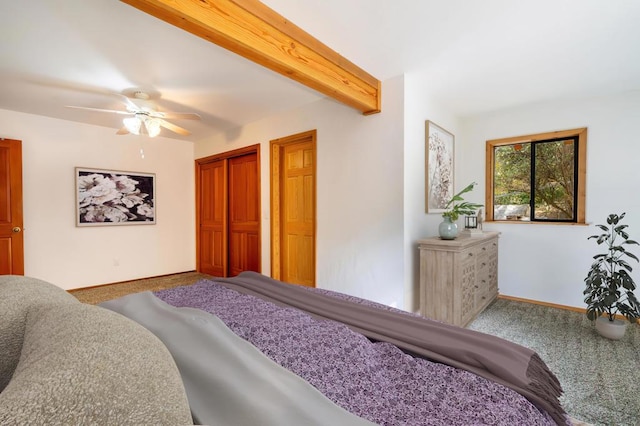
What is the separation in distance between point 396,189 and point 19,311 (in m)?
2.60

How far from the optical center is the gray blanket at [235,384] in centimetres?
70

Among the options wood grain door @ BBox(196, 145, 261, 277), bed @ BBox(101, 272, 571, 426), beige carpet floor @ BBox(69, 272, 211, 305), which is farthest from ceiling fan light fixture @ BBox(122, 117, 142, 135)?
bed @ BBox(101, 272, 571, 426)

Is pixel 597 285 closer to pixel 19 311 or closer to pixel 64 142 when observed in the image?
pixel 19 311

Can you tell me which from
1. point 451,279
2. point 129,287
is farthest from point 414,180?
point 129,287

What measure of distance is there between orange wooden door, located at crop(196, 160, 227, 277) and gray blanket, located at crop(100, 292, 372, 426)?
386 cm

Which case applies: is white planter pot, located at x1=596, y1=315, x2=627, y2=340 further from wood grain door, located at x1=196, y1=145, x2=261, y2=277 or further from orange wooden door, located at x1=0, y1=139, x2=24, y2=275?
orange wooden door, located at x1=0, y1=139, x2=24, y2=275

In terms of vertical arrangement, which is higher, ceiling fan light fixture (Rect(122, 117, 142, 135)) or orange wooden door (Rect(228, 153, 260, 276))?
ceiling fan light fixture (Rect(122, 117, 142, 135))

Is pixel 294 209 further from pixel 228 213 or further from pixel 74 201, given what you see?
pixel 74 201

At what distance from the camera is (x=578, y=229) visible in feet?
10.8

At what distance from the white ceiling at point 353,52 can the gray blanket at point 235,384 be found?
1.97m

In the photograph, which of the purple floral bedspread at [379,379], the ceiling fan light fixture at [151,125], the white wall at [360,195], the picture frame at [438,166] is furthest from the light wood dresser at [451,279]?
the ceiling fan light fixture at [151,125]

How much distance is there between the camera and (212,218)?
512 cm

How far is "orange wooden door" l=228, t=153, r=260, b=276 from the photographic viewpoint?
171 inches

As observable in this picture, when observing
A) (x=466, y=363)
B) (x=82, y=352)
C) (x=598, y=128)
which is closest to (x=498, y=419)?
(x=466, y=363)
